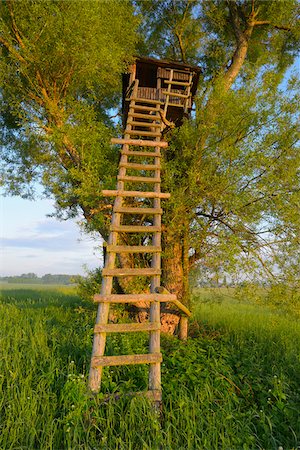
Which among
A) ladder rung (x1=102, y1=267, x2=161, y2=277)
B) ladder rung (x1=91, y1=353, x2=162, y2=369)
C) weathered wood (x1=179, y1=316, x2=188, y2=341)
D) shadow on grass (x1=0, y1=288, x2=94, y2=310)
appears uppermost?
ladder rung (x1=102, y1=267, x2=161, y2=277)

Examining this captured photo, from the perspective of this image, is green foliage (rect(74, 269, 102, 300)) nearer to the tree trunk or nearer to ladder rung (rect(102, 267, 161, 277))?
the tree trunk

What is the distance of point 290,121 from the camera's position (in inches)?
333

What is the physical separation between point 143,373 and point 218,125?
6.10 m

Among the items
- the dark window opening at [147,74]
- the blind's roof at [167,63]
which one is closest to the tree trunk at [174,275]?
the blind's roof at [167,63]

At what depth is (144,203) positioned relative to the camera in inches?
357

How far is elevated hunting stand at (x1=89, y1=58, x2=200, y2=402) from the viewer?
503cm

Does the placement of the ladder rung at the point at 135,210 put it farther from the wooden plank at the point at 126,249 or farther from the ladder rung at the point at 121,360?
the ladder rung at the point at 121,360

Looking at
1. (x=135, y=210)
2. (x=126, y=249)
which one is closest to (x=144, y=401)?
(x=126, y=249)

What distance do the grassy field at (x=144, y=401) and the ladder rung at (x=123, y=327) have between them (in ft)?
2.35

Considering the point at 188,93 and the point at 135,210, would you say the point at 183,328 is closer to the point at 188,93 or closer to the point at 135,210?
the point at 135,210

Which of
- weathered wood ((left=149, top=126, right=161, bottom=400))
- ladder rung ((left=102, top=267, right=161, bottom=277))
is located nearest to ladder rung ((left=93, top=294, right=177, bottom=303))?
weathered wood ((left=149, top=126, right=161, bottom=400))

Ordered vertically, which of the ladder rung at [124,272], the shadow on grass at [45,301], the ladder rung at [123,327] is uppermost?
the ladder rung at [124,272]

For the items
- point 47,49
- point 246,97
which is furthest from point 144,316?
point 47,49

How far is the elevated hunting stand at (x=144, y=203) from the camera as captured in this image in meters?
5.03
